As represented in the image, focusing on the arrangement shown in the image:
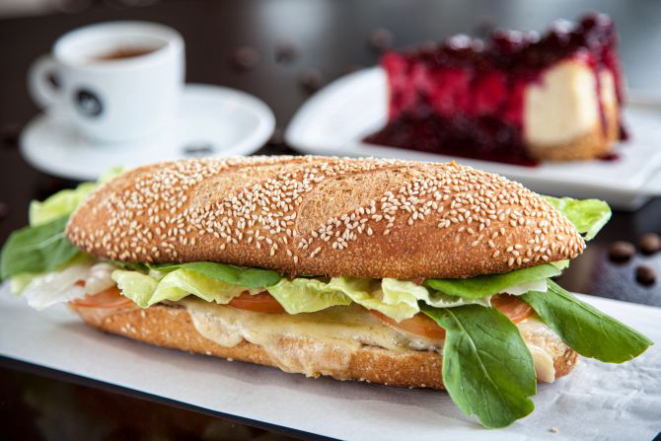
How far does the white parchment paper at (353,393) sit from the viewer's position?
2.04 m

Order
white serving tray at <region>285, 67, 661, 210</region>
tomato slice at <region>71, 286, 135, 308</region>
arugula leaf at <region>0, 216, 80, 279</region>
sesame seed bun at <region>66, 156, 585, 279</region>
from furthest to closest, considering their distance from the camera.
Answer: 1. white serving tray at <region>285, 67, 661, 210</region>
2. arugula leaf at <region>0, 216, 80, 279</region>
3. tomato slice at <region>71, 286, 135, 308</region>
4. sesame seed bun at <region>66, 156, 585, 279</region>

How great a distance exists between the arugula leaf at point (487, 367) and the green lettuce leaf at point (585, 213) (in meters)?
0.42

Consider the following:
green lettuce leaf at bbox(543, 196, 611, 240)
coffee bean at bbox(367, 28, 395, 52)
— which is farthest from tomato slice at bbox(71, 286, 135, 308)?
coffee bean at bbox(367, 28, 395, 52)

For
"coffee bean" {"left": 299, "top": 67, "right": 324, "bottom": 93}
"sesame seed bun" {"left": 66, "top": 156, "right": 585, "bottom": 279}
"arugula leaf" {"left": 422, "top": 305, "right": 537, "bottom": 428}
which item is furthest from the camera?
"coffee bean" {"left": 299, "top": 67, "right": 324, "bottom": 93}

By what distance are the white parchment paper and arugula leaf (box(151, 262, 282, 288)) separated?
0.87 feet

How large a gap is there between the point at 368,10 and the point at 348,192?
3.21 m

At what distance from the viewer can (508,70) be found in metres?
3.53

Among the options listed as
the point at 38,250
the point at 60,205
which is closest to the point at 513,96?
the point at 60,205

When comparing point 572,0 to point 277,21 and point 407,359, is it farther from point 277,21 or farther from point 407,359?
point 407,359

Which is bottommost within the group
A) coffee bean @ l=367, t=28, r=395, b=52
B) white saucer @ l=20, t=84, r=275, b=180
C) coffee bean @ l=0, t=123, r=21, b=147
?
coffee bean @ l=0, t=123, r=21, b=147

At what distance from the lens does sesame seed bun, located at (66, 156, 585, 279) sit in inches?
82.7

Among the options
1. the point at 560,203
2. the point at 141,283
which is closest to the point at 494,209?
the point at 560,203

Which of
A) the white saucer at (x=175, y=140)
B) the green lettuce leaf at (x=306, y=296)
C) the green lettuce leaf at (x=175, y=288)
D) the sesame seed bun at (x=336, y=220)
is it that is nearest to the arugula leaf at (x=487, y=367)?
the sesame seed bun at (x=336, y=220)

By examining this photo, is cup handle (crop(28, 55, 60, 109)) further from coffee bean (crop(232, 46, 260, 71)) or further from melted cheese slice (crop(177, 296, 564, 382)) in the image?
melted cheese slice (crop(177, 296, 564, 382))
